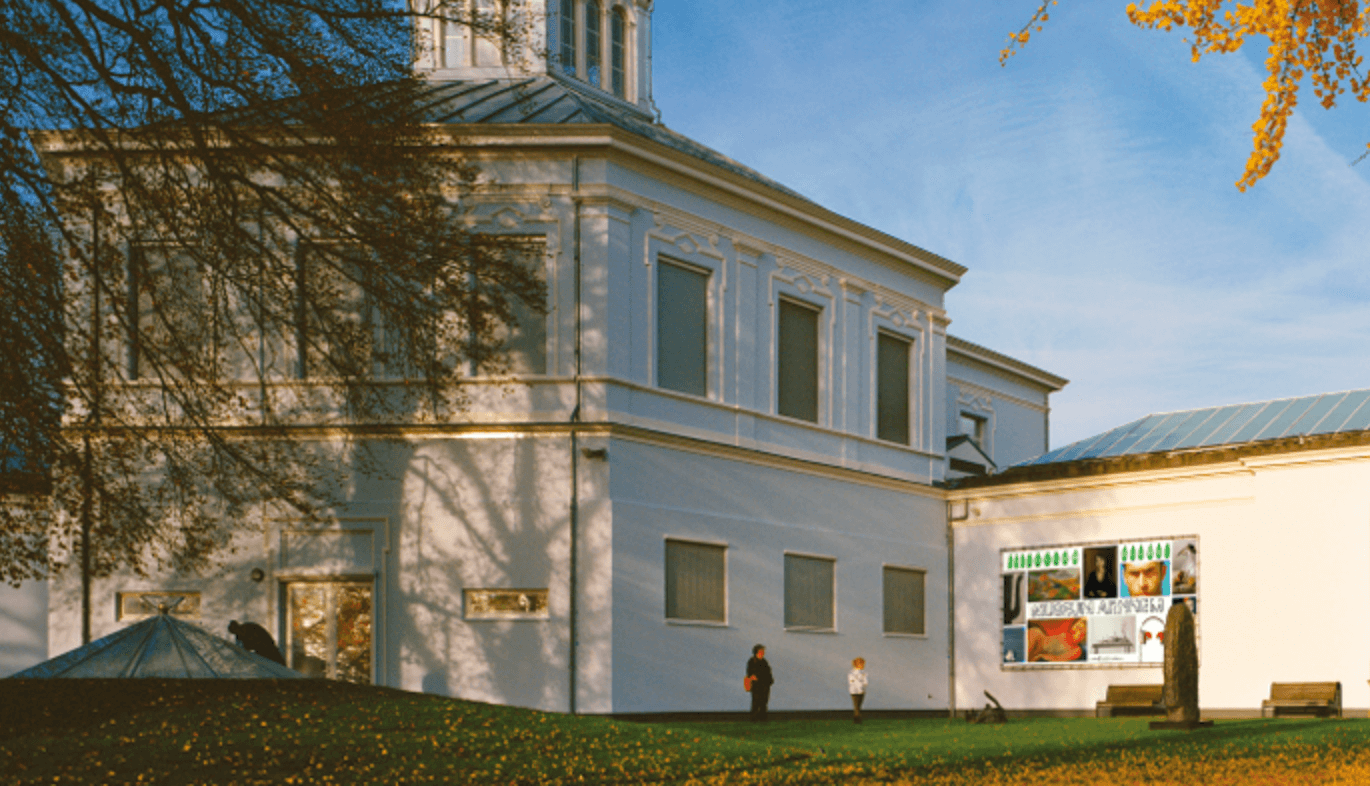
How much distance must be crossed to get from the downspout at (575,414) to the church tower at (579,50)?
16.0 ft

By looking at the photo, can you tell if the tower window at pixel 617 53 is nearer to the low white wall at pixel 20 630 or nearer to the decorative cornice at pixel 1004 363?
the decorative cornice at pixel 1004 363

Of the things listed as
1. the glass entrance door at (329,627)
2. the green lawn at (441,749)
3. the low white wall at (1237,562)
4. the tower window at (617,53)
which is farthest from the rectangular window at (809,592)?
the tower window at (617,53)

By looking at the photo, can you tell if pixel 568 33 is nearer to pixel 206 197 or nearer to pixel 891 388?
pixel 891 388

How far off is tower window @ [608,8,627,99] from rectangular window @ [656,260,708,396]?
9055 mm

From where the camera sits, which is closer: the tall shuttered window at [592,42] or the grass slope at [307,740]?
the grass slope at [307,740]

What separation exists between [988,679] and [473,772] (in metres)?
21.0

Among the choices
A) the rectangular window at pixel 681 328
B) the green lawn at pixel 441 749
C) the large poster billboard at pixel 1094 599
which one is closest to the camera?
the green lawn at pixel 441 749

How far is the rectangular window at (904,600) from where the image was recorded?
107 feet

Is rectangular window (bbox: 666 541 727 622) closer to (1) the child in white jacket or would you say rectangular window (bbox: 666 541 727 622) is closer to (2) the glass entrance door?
(1) the child in white jacket

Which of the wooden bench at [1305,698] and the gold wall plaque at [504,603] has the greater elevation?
the gold wall plaque at [504,603]

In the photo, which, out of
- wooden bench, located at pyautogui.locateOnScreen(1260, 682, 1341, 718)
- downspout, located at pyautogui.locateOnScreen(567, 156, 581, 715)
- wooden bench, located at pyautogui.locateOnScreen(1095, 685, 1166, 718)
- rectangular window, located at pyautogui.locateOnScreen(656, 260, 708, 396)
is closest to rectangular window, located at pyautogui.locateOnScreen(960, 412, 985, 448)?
wooden bench, located at pyautogui.locateOnScreen(1095, 685, 1166, 718)

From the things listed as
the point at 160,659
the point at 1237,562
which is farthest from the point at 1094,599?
the point at 160,659

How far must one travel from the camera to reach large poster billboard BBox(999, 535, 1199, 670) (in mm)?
30547

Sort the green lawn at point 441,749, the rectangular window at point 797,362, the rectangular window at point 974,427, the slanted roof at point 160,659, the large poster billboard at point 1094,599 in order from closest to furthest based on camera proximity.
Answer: the green lawn at point 441,749 < the slanted roof at point 160,659 < the large poster billboard at point 1094,599 < the rectangular window at point 797,362 < the rectangular window at point 974,427
